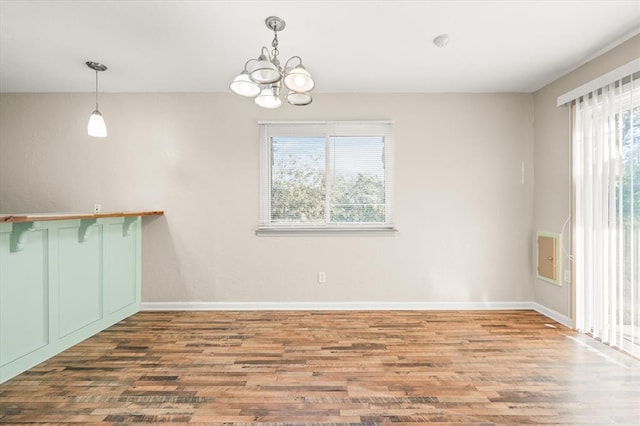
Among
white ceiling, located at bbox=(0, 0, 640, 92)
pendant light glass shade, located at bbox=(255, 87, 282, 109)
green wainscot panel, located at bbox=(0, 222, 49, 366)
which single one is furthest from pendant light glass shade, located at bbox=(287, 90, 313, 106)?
green wainscot panel, located at bbox=(0, 222, 49, 366)

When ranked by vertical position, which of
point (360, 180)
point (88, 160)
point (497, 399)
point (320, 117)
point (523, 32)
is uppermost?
point (523, 32)

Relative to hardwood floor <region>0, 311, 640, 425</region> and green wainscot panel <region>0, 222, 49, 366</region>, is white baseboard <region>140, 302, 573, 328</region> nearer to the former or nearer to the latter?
hardwood floor <region>0, 311, 640, 425</region>

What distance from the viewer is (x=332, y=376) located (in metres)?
2.18

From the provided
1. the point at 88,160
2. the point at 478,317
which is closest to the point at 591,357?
the point at 478,317

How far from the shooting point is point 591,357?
A: 8.07 ft

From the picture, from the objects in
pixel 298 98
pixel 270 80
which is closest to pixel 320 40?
pixel 298 98

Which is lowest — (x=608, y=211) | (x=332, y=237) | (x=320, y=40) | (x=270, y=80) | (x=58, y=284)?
(x=58, y=284)

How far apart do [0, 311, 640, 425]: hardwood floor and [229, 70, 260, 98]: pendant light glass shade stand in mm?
1884

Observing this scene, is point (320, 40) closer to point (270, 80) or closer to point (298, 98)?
point (298, 98)

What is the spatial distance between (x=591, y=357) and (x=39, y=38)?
193 inches

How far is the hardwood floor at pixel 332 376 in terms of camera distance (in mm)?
1804

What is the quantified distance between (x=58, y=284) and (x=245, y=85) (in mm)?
2143

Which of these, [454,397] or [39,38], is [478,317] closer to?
[454,397]

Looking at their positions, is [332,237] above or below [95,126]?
below
